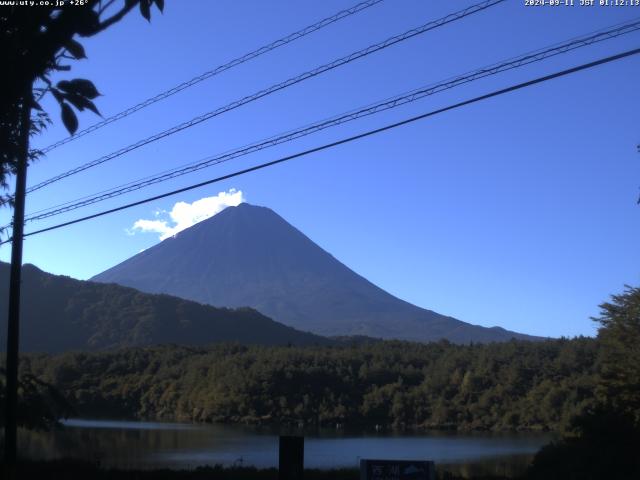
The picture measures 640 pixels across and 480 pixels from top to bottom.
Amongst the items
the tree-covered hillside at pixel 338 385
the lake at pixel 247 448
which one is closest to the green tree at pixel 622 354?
A: the lake at pixel 247 448

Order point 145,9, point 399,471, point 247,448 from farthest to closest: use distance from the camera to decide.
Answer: point 247,448, point 399,471, point 145,9

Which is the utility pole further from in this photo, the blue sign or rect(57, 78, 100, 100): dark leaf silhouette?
rect(57, 78, 100, 100): dark leaf silhouette

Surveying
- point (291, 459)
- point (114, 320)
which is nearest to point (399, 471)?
point (291, 459)

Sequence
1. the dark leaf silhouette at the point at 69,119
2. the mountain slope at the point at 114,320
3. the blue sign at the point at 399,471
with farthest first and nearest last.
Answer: the mountain slope at the point at 114,320 < the blue sign at the point at 399,471 < the dark leaf silhouette at the point at 69,119

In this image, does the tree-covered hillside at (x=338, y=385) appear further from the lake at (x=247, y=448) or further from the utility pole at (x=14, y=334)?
the utility pole at (x=14, y=334)

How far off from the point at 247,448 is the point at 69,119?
3548 centimetres

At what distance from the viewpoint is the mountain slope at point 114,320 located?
93.6m

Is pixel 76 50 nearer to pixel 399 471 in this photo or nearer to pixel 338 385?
pixel 399 471

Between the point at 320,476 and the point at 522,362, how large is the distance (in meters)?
47.3

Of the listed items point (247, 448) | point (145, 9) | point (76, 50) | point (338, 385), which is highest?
point (145, 9)

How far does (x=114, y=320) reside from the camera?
A: 10300 centimetres

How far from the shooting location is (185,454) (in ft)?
113

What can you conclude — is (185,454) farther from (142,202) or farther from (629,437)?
(142,202)

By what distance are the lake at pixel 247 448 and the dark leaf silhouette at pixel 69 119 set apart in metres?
21.0
